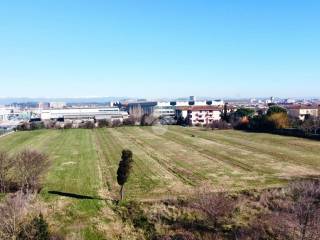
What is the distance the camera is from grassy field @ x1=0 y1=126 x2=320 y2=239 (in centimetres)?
2725

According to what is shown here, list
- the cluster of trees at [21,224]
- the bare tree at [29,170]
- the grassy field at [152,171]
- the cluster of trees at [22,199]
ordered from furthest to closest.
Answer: the bare tree at [29,170] < the grassy field at [152,171] < the cluster of trees at [22,199] < the cluster of trees at [21,224]

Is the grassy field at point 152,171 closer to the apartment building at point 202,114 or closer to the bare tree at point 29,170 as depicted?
the bare tree at point 29,170

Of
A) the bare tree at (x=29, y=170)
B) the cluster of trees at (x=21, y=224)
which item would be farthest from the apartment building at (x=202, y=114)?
the cluster of trees at (x=21, y=224)

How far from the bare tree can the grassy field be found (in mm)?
1342

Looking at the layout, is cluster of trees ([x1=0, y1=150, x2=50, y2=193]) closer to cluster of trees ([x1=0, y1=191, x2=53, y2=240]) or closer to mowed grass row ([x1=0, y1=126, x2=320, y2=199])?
mowed grass row ([x1=0, y1=126, x2=320, y2=199])

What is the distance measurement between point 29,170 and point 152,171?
14.6 m

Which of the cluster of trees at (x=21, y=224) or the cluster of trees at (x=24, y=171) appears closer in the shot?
the cluster of trees at (x=21, y=224)

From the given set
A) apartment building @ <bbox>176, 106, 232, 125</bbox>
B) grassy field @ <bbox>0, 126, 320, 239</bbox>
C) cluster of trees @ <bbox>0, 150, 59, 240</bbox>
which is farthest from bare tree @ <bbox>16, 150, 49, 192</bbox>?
apartment building @ <bbox>176, 106, 232, 125</bbox>

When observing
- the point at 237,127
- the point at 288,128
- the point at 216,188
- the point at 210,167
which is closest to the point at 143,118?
the point at 237,127

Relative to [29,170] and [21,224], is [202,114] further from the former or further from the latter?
[21,224]

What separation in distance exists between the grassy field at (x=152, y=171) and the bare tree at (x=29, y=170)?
1342 millimetres

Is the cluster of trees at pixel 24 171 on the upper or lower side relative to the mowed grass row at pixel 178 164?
upper

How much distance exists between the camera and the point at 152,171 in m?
42.4

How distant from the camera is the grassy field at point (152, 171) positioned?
27.2 metres
